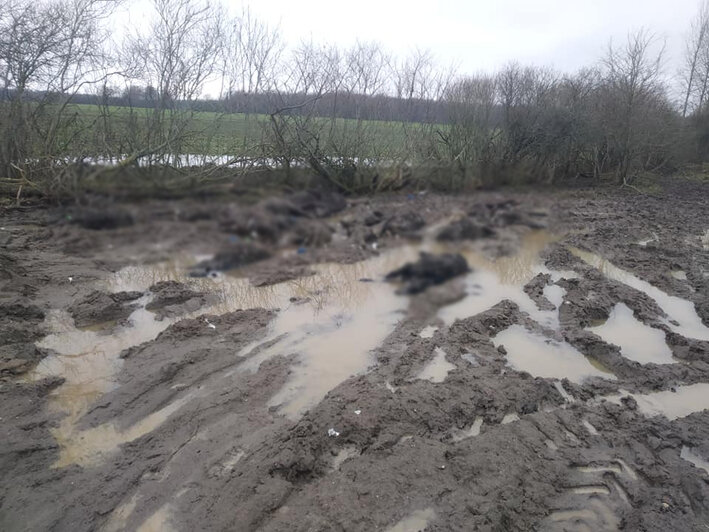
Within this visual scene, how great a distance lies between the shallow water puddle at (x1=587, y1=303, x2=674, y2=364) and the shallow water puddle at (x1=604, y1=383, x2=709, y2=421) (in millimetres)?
739

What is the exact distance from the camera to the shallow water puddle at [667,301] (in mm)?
7930

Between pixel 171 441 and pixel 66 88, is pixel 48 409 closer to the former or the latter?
pixel 171 441

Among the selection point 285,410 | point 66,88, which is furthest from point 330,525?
point 66,88

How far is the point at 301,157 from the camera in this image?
12.0ft

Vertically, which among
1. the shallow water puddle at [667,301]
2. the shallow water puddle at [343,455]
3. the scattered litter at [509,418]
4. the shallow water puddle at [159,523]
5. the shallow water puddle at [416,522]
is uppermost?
the shallow water puddle at [667,301]

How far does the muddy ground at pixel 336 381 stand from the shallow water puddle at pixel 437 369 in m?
0.04

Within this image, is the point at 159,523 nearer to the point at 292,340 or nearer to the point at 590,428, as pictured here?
the point at 292,340

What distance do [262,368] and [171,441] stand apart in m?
1.59

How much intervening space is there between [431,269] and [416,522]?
2529 millimetres

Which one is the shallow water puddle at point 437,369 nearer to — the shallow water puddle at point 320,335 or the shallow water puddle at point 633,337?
the shallow water puddle at point 320,335

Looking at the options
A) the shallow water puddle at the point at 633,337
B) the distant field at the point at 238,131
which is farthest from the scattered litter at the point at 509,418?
the distant field at the point at 238,131

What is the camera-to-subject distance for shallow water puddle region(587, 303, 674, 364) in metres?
7.05

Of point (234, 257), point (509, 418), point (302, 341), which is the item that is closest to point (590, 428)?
point (509, 418)

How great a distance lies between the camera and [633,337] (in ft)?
25.0
